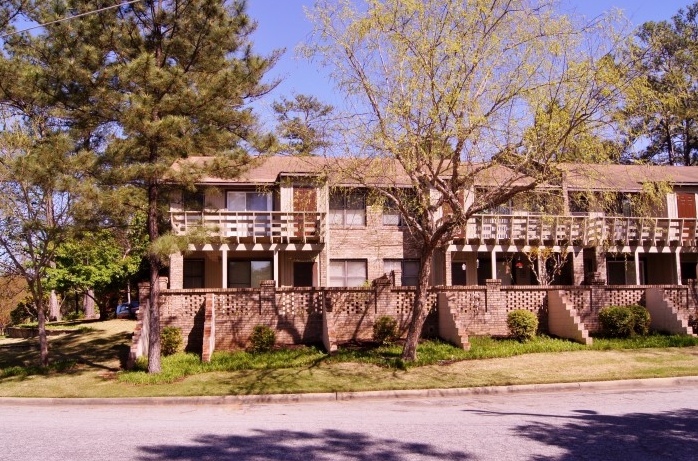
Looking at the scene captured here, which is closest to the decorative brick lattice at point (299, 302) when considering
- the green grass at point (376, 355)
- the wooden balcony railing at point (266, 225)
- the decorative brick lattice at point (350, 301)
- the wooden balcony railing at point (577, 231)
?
the decorative brick lattice at point (350, 301)

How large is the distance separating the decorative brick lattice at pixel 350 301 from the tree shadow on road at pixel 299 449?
1084cm

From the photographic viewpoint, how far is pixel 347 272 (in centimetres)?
2678

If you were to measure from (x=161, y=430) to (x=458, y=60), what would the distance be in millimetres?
10126

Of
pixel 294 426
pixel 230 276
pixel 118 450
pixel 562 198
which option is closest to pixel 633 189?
pixel 562 198

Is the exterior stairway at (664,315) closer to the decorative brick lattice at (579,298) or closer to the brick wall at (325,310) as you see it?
the brick wall at (325,310)

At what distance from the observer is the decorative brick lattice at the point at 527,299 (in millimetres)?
20875

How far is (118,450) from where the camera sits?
8.21 metres

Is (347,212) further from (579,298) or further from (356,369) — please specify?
(356,369)

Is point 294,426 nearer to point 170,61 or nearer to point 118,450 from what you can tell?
point 118,450

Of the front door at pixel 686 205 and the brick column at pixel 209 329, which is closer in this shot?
the brick column at pixel 209 329

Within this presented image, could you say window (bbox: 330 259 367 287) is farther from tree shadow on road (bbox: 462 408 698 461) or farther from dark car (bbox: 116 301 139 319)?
tree shadow on road (bbox: 462 408 698 461)

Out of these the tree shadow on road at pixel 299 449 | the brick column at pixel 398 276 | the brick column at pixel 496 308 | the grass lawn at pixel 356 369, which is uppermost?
the brick column at pixel 398 276

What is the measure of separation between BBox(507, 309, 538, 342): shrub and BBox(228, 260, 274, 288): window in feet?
36.5

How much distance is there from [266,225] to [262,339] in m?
6.80
